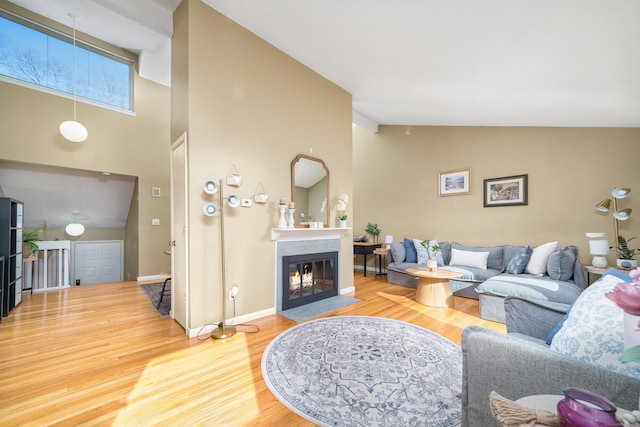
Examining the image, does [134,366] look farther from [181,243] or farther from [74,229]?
[74,229]

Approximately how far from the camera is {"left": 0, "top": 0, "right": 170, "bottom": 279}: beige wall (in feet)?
12.2

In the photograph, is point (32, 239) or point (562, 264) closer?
point (562, 264)

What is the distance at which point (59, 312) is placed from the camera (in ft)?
10.4

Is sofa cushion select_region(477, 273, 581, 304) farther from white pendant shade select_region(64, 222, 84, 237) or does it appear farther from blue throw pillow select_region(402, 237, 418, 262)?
white pendant shade select_region(64, 222, 84, 237)

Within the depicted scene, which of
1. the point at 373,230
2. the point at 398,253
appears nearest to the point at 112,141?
the point at 373,230

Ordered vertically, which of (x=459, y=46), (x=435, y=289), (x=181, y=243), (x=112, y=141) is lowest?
(x=435, y=289)

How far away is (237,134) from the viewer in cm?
294

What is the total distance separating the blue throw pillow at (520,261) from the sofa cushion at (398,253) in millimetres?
1653

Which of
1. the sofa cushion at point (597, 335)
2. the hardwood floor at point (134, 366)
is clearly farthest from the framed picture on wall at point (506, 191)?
the sofa cushion at point (597, 335)

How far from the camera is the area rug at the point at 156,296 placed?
129 inches

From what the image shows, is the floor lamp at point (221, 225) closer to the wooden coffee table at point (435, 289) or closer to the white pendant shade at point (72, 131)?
the wooden coffee table at point (435, 289)

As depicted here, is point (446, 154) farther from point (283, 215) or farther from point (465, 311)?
point (283, 215)

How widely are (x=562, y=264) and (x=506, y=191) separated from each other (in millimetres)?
1450

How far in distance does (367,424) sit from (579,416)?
120 centimetres
